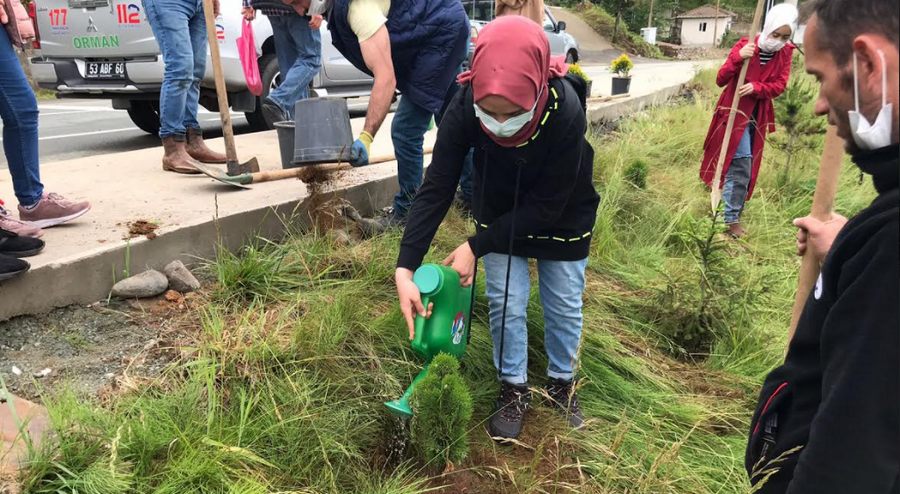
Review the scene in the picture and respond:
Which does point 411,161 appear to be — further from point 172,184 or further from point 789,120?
point 789,120

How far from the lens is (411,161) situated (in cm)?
315

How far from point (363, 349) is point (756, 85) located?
10.6 feet

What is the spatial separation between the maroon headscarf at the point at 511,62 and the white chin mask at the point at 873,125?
29.9 inches

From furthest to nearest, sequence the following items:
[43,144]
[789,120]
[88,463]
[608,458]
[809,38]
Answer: [43,144] → [789,120] → [608,458] → [88,463] → [809,38]

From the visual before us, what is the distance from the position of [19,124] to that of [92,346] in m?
1.07

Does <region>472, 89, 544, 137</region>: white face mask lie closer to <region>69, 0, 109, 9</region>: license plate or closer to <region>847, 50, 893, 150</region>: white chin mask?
<region>847, 50, 893, 150</region>: white chin mask

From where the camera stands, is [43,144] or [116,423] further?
[43,144]

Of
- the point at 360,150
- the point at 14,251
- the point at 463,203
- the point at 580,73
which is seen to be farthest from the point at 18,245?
the point at 580,73

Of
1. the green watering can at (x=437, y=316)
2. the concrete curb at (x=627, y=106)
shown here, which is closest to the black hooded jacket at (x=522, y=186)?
the green watering can at (x=437, y=316)

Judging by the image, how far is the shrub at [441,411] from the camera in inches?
61.3

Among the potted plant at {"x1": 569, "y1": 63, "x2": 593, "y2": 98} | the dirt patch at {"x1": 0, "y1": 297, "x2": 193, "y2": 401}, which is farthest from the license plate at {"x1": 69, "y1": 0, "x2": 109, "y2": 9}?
the potted plant at {"x1": 569, "y1": 63, "x2": 593, "y2": 98}

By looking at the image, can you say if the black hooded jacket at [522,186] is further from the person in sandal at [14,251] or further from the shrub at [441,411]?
the person in sandal at [14,251]

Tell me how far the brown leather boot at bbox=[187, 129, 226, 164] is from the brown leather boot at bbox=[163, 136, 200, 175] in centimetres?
28

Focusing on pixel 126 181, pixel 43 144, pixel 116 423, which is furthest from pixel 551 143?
pixel 43 144
